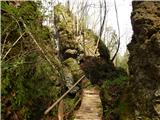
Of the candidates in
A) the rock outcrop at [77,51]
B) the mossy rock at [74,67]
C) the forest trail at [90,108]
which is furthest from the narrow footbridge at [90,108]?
the mossy rock at [74,67]

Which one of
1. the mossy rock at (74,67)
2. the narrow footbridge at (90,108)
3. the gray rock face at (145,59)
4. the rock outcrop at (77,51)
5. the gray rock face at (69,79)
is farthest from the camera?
the rock outcrop at (77,51)

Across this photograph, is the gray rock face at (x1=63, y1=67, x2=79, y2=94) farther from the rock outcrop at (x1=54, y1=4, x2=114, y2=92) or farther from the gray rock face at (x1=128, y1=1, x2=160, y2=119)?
the gray rock face at (x1=128, y1=1, x2=160, y2=119)

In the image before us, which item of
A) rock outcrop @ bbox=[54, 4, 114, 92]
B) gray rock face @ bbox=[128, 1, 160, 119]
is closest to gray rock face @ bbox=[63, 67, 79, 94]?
rock outcrop @ bbox=[54, 4, 114, 92]

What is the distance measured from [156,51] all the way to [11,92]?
4064mm

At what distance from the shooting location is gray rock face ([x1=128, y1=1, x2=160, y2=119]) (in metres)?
8.47

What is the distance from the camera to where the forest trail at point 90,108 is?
984cm

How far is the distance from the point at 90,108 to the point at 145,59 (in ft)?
9.01

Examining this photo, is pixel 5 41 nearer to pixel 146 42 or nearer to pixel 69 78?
pixel 146 42

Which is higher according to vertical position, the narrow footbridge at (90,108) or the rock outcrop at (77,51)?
the rock outcrop at (77,51)

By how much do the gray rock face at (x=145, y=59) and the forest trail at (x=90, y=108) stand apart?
55.3 inches

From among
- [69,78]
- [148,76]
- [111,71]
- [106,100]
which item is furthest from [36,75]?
[111,71]

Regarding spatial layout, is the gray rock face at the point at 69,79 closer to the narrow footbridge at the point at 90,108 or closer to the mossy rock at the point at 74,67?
the mossy rock at the point at 74,67

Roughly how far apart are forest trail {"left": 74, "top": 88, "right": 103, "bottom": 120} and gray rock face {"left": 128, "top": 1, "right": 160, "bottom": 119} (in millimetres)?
1405

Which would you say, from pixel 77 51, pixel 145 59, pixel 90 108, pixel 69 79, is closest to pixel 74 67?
pixel 69 79
